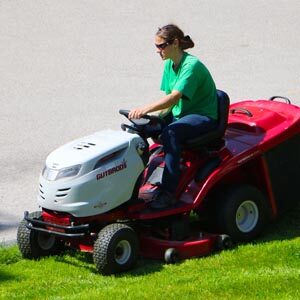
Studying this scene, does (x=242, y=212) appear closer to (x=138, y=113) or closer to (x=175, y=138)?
(x=175, y=138)

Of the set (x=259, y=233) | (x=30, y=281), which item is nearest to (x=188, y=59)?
(x=259, y=233)

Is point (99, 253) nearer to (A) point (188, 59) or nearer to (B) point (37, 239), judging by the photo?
(B) point (37, 239)

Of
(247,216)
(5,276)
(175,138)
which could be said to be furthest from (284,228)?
(5,276)

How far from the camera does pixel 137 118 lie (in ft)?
24.4

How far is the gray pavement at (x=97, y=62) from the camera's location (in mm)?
10859

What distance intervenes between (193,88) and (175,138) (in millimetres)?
405

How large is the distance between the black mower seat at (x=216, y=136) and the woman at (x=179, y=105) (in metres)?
0.04

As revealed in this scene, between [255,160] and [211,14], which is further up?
[211,14]

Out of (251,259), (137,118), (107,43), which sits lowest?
(251,259)

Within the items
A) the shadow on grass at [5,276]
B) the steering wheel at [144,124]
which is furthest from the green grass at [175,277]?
the steering wheel at [144,124]

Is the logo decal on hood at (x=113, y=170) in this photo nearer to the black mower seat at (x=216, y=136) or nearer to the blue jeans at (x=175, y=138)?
the blue jeans at (x=175, y=138)

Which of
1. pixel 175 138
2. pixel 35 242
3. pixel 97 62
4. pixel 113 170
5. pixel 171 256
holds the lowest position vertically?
pixel 171 256

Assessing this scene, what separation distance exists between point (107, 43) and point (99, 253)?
7.73m

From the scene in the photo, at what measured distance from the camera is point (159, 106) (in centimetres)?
→ 741
